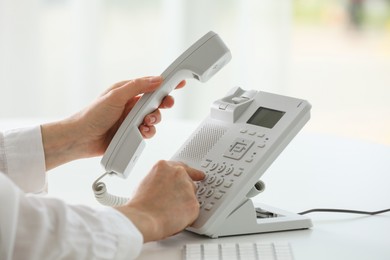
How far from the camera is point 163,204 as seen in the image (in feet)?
4.27

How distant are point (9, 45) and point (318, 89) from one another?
3545mm

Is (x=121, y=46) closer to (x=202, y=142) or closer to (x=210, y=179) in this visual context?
(x=202, y=142)

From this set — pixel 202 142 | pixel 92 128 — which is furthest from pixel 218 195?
pixel 92 128

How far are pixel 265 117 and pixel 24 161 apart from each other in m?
0.48

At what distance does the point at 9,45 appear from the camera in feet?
11.3

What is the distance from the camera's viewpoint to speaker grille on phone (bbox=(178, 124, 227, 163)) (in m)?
1.46

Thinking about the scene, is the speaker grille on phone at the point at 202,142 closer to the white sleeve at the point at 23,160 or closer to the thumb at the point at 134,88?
the thumb at the point at 134,88

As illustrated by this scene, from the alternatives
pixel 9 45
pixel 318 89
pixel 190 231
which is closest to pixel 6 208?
pixel 190 231

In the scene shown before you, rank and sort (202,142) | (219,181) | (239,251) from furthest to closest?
(202,142), (219,181), (239,251)

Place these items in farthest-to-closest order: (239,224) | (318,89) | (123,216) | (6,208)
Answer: (318,89), (239,224), (123,216), (6,208)

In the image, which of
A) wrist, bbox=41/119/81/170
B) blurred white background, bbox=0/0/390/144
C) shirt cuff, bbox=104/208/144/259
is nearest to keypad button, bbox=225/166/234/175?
shirt cuff, bbox=104/208/144/259

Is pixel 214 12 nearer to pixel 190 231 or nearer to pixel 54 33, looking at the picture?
pixel 54 33

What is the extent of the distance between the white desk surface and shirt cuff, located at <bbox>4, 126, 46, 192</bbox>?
69 millimetres

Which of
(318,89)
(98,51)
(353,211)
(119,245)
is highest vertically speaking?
(119,245)
